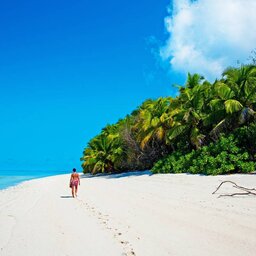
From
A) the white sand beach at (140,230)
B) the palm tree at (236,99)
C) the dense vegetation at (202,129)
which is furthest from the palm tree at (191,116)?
the white sand beach at (140,230)

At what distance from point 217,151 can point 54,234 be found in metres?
13.5

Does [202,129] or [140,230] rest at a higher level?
[202,129]

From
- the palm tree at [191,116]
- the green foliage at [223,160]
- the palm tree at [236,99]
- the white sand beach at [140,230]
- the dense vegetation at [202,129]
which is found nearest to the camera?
the white sand beach at [140,230]

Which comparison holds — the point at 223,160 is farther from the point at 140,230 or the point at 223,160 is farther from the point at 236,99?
the point at 140,230

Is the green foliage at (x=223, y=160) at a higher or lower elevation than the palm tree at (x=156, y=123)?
lower

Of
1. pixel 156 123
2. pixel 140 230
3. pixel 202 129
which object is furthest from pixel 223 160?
pixel 140 230

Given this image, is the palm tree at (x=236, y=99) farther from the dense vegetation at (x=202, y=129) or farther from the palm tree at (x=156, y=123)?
the palm tree at (x=156, y=123)

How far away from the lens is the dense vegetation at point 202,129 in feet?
59.9

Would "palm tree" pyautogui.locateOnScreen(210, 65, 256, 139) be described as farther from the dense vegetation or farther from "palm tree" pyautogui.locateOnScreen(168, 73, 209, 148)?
"palm tree" pyautogui.locateOnScreen(168, 73, 209, 148)

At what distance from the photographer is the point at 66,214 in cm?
987

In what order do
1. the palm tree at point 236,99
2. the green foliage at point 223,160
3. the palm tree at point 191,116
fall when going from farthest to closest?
the palm tree at point 191,116 < the palm tree at point 236,99 < the green foliage at point 223,160

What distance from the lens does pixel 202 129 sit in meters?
24.2

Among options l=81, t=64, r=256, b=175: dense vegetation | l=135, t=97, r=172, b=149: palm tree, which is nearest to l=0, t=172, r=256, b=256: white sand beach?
l=81, t=64, r=256, b=175: dense vegetation

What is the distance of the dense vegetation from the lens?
18.2 m
